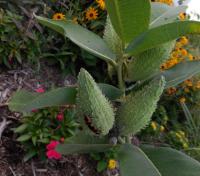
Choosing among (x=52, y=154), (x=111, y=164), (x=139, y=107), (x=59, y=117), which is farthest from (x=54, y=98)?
(x=111, y=164)

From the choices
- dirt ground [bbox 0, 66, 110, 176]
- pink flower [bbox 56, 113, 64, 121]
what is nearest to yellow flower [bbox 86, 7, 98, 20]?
dirt ground [bbox 0, 66, 110, 176]

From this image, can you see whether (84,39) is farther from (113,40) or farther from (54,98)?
(54,98)

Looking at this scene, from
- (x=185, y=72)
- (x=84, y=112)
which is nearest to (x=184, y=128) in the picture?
(x=185, y=72)

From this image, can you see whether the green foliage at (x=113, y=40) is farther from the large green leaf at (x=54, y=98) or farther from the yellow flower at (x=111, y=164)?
the yellow flower at (x=111, y=164)

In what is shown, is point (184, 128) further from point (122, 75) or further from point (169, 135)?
point (122, 75)

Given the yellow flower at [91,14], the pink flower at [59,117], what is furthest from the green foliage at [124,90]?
the yellow flower at [91,14]
